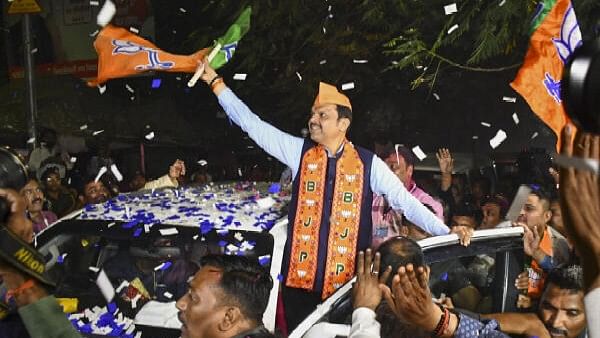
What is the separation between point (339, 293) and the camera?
11.9 feet

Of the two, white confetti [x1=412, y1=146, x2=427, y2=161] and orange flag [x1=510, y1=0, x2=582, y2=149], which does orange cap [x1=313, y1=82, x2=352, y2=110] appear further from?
orange flag [x1=510, y1=0, x2=582, y2=149]

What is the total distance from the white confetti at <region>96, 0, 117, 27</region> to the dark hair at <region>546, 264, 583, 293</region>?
3.29m

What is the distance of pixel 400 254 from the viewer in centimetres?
351

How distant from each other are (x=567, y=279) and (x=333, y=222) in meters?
1.31

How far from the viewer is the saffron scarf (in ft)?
13.0

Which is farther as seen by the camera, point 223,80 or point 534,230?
point 223,80

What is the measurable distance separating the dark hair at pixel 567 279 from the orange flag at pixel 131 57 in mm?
2406

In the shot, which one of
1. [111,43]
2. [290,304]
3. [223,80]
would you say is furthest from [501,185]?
[111,43]

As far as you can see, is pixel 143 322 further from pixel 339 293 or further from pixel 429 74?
pixel 429 74

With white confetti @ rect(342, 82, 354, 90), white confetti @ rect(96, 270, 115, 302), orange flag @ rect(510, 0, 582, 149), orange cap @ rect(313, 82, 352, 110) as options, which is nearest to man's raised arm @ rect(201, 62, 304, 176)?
orange cap @ rect(313, 82, 352, 110)

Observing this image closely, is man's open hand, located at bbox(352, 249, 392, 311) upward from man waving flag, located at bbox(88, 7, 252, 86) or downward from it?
downward

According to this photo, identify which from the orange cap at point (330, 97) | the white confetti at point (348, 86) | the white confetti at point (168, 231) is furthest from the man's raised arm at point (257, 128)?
the white confetti at point (168, 231)

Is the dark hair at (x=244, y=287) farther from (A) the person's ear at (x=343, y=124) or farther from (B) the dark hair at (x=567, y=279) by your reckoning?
(A) the person's ear at (x=343, y=124)

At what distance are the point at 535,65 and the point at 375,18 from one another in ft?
3.06
